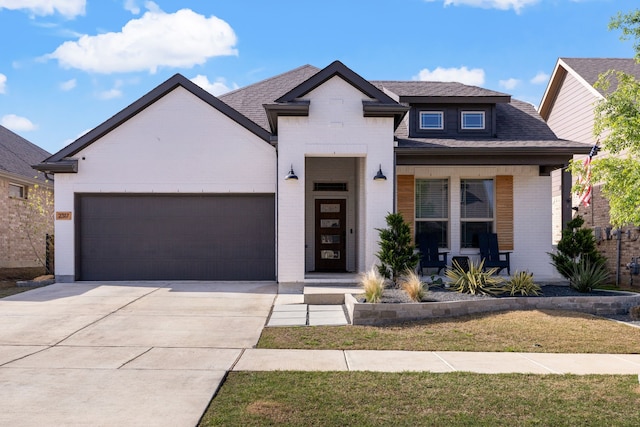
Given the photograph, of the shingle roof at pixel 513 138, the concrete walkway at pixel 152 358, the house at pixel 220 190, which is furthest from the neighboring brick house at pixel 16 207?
the shingle roof at pixel 513 138

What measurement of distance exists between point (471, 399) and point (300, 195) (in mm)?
7774

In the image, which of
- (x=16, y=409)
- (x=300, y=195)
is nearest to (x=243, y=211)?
(x=300, y=195)

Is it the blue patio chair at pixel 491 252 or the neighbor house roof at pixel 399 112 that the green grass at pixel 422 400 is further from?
the neighbor house roof at pixel 399 112

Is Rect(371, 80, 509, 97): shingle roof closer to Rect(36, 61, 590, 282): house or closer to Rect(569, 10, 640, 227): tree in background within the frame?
Rect(36, 61, 590, 282): house

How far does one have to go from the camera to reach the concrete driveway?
4.89 m

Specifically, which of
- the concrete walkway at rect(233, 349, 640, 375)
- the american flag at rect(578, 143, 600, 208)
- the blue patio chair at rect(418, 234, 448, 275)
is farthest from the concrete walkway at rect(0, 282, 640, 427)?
the blue patio chair at rect(418, 234, 448, 275)

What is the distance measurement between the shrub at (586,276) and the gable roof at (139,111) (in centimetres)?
798

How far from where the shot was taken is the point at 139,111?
44.6 feet

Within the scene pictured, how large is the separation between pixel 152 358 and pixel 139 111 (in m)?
8.61

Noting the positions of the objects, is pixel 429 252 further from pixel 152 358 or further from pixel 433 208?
pixel 152 358

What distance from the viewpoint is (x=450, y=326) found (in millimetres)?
8898

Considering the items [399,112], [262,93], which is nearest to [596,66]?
[399,112]

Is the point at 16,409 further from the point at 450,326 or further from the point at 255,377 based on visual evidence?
the point at 450,326

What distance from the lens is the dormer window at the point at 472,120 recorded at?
14.4 m
